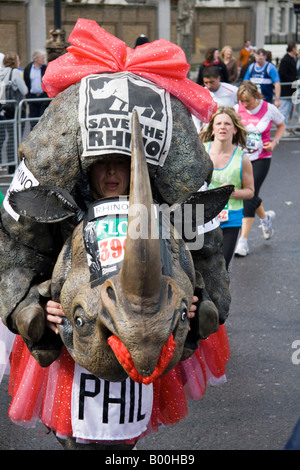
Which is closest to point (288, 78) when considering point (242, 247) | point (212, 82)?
point (212, 82)

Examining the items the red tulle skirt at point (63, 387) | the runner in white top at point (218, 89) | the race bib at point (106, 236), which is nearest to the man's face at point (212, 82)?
the runner in white top at point (218, 89)

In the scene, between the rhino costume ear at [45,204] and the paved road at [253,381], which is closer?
the rhino costume ear at [45,204]

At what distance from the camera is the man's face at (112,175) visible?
3482 millimetres

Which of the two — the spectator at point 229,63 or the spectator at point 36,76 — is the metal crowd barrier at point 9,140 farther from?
the spectator at point 229,63

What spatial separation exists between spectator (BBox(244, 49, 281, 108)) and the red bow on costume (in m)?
12.7

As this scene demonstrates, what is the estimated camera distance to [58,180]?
11.4 feet

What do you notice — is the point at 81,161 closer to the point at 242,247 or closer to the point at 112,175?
the point at 112,175

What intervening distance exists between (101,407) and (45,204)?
998mm

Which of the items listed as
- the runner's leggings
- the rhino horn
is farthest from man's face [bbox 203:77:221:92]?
the rhino horn

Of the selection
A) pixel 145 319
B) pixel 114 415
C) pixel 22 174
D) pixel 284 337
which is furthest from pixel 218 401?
pixel 145 319

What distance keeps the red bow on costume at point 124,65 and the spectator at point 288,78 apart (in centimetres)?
1400

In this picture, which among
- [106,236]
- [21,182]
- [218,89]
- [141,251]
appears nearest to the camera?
[141,251]

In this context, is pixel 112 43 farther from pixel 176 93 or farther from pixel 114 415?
pixel 114 415

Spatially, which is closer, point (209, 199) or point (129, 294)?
point (129, 294)
